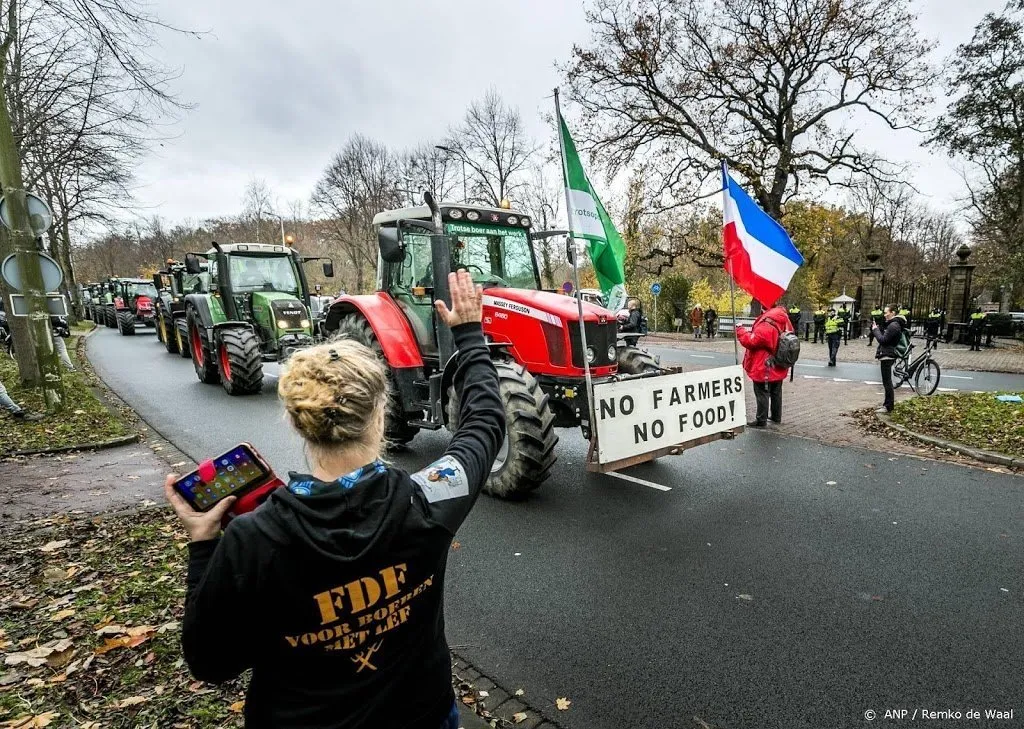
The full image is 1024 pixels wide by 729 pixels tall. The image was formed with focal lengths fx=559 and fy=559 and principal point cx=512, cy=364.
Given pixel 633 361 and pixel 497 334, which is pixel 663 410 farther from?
pixel 497 334

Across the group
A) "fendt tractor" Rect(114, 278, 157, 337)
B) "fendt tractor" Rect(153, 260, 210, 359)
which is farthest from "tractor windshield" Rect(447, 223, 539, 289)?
"fendt tractor" Rect(114, 278, 157, 337)

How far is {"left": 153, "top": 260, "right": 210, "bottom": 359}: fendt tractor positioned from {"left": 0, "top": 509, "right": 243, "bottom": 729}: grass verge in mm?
12131

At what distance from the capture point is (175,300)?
17.1 metres

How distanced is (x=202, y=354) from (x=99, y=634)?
10.4 m

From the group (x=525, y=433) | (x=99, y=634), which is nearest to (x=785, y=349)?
(x=525, y=433)

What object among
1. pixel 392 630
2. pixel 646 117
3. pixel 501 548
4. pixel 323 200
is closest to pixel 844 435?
pixel 501 548

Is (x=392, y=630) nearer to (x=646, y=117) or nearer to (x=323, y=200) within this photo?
(x=646, y=117)

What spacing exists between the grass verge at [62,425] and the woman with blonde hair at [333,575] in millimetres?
7117

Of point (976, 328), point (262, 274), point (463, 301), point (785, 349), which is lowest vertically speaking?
point (976, 328)

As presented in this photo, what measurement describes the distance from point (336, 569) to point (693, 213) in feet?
88.1

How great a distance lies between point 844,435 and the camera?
779 centimetres

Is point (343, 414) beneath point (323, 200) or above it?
beneath

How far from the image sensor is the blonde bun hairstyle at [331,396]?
127cm

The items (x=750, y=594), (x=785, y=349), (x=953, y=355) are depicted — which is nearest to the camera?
(x=750, y=594)
